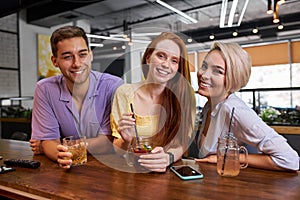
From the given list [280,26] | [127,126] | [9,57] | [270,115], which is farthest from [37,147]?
[280,26]

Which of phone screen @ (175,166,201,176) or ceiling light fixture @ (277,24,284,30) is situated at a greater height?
Answer: ceiling light fixture @ (277,24,284,30)

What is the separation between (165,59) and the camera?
3.79 feet

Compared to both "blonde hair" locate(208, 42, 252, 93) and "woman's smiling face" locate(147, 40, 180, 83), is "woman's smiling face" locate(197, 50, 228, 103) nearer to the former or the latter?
"blonde hair" locate(208, 42, 252, 93)

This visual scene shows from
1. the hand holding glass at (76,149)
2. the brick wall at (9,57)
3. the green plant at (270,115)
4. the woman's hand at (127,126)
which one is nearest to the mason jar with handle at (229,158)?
the woman's hand at (127,126)

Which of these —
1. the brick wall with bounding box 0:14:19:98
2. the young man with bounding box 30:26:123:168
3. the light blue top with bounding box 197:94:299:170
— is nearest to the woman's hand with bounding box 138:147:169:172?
the light blue top with bounding box 197:94:299:170

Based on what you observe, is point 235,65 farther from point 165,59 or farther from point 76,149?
point 76,149

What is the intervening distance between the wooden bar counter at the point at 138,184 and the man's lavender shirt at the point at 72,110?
0.32 m

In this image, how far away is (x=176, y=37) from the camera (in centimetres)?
121

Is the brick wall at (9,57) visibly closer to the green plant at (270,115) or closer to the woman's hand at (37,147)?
the green plant at (270,115)

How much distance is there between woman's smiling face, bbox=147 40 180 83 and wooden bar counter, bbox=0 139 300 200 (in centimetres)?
38

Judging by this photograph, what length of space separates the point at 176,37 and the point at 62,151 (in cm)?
67

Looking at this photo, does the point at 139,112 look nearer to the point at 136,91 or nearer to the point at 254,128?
the point at 136,91

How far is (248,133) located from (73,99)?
0.89 meters

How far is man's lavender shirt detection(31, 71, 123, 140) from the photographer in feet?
4.65
